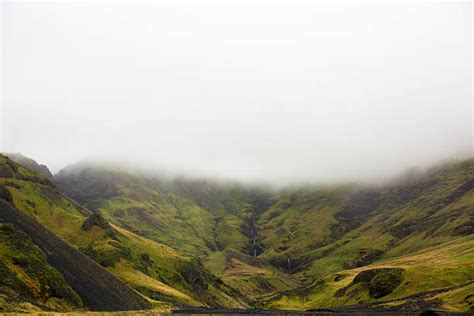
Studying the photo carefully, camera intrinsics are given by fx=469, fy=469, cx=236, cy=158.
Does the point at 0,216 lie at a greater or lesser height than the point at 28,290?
greater

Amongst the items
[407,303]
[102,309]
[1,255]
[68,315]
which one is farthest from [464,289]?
[1,255]

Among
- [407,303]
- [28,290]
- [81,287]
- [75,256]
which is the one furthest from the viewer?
[407,303]

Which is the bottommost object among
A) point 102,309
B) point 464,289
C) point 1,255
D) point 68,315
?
point 464,289

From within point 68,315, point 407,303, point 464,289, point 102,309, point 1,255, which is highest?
point 1,255

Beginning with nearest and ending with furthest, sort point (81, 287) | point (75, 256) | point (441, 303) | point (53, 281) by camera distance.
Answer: point (53, 281)
point (81, 287)
point (75, 256)
point (441, 303)

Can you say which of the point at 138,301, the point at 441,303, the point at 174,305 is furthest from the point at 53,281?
the point at 441,303

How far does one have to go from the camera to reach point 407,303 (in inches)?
7372

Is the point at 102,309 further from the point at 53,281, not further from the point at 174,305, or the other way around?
the point at 174,305

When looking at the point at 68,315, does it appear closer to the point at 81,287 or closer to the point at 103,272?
the point at 81,287

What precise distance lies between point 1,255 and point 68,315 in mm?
30395

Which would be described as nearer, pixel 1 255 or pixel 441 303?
pixel 1 255

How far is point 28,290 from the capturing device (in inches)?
4242

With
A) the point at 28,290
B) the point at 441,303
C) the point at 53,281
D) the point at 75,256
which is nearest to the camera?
the point at 28,290

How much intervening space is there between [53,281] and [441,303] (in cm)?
12695
